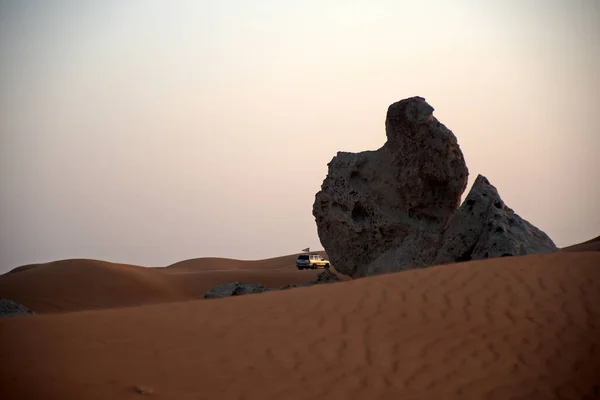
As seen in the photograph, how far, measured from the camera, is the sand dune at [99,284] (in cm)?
2173

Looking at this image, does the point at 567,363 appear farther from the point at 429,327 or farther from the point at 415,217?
the point at 415,217

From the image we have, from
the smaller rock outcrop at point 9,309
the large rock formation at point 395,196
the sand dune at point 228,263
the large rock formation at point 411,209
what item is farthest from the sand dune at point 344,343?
the sand dune at point 228,263

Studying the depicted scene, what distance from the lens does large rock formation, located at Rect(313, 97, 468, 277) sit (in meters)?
13.7

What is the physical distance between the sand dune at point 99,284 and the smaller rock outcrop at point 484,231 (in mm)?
11629

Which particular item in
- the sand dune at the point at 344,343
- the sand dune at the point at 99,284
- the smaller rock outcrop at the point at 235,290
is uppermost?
the sand dune at the point at 99,284

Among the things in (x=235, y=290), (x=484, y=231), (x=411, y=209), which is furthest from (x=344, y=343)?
(x=235, y=290)

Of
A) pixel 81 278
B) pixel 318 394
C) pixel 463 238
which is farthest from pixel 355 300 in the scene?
pixel 81 278

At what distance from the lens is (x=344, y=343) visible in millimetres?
7945

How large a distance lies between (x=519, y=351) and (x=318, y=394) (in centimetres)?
251

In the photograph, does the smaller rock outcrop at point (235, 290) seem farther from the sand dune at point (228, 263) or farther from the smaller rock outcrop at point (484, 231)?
the sand dune at point (228, 263)

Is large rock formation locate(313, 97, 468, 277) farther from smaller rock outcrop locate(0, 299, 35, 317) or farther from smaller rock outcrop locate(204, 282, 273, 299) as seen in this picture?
smaller rock outcrop locate(0, 299, 35, 317)

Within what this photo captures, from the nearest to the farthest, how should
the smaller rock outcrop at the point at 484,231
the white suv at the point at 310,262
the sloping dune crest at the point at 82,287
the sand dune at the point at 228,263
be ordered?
the smaller rock outcrop at the point at 484,231
the sloping dune crest at the point at 82,287
the white suv at the point at 310,262
the sand dune at the point at 228,263

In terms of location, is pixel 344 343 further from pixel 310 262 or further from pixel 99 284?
pixel 310 262

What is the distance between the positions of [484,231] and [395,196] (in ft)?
7.53
